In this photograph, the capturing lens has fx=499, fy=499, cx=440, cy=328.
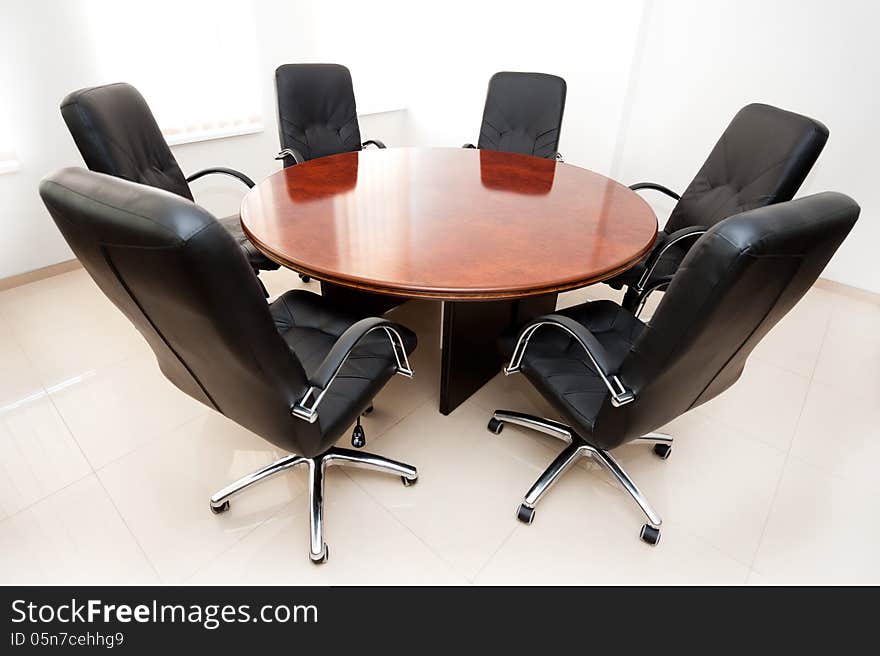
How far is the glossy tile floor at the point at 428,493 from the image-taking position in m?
1.49

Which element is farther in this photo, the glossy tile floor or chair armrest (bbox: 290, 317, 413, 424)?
the glossy tile floor

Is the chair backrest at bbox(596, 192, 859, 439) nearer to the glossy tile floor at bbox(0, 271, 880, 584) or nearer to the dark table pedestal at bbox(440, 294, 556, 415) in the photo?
the glossy tile floor at bbox(0, 271, 880, 584)

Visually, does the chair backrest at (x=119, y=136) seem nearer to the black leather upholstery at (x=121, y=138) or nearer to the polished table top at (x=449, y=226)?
the black leather upholstery at (x=121, y=138)

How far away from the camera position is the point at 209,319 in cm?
92

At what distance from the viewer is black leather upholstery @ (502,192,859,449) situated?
94 cm

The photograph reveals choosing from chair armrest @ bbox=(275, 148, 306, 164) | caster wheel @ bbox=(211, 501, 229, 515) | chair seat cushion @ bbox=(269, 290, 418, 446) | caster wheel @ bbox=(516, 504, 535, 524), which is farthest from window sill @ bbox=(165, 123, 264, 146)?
caster wheel @ bbox=(516, 504, 535, 524)

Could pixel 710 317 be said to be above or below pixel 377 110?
above

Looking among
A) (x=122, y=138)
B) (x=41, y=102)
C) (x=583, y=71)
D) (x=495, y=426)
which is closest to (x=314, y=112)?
(x=122, y=138)

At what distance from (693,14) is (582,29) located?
632mm

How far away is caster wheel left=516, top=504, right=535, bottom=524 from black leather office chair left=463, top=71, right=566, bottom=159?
1.97 m

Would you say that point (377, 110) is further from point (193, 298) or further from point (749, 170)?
point (193, 298)

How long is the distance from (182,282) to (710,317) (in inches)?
39.4

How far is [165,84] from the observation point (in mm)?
2938
